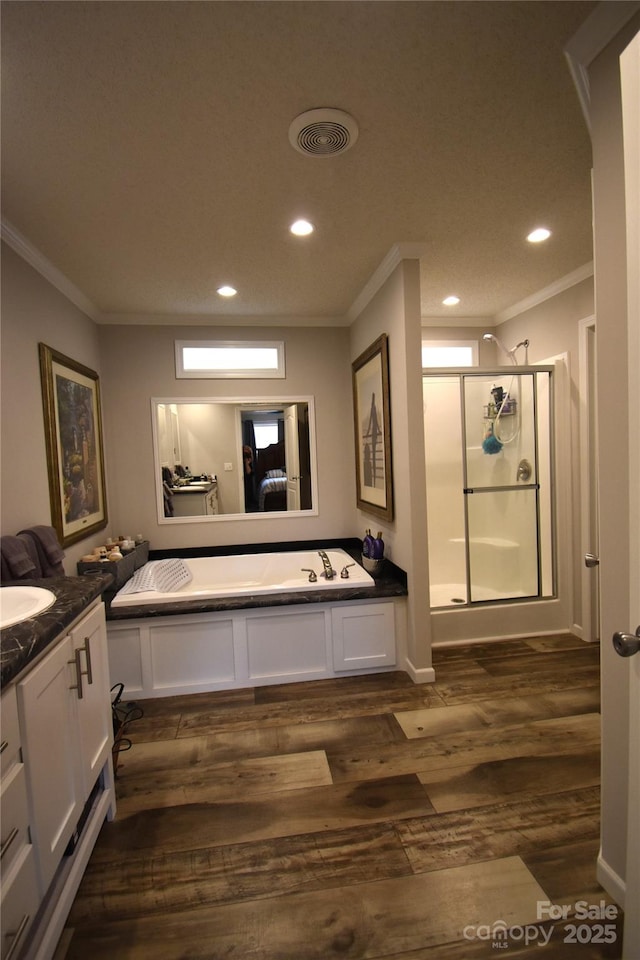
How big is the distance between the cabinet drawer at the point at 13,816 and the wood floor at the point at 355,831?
0.55 metres

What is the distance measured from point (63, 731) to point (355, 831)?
43.3 inches

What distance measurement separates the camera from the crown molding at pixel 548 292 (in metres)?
2.93

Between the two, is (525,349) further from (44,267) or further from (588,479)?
(44,267)

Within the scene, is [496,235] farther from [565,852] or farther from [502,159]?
[565,852]

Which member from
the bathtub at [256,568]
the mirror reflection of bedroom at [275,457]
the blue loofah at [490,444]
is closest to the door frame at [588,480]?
the blue loofah at [490,444]

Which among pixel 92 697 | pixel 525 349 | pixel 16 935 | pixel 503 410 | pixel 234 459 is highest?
pixel 525 349

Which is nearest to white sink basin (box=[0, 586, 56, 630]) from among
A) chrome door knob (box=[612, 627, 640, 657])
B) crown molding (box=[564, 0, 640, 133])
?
chrome door knob (box=[612, 627, 640, 657])

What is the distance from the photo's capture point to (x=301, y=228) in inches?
87.4

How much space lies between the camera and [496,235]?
2.41m

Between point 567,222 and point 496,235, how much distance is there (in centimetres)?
35

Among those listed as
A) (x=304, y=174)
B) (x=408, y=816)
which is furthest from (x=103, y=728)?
(x=304, y=174)

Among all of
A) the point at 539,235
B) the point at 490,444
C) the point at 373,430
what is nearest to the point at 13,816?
the point at 373,430

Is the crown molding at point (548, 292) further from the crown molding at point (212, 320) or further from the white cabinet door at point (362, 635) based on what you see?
the white cabinet door at point (362, 635)

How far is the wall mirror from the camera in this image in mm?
3662
